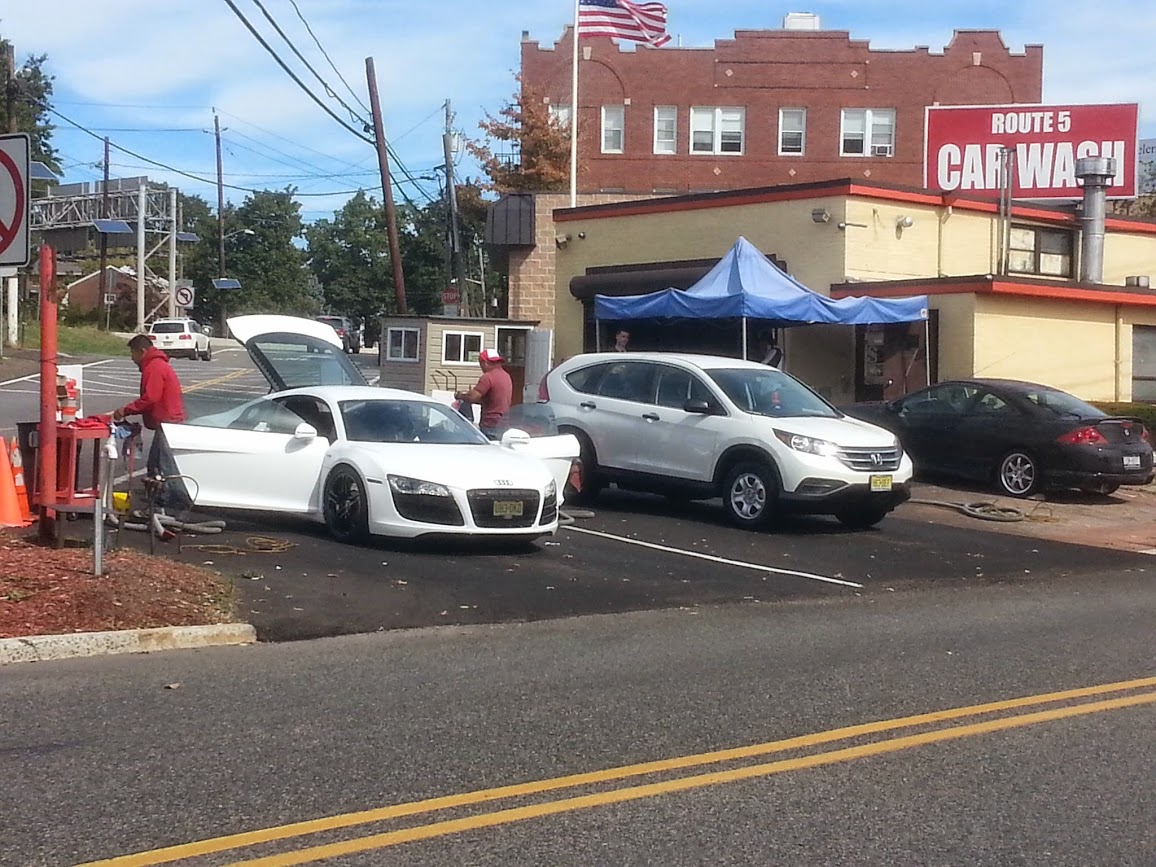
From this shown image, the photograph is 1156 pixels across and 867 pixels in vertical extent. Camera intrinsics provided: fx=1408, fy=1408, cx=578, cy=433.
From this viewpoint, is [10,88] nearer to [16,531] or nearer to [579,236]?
[579,236]

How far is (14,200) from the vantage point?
347 inches

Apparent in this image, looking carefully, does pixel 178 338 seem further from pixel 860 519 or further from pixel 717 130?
pixel 860 519

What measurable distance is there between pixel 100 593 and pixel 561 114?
39.6m

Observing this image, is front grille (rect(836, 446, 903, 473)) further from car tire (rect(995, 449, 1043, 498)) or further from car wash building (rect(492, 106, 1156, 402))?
car wash building (rect(492, 106, 1156, 402))

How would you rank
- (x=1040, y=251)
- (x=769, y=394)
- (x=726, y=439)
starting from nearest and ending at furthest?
(x=726, y=439) < (x=769, y=394) < (x=1040, y=251)

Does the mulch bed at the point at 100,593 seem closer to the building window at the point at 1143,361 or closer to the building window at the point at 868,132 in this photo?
the building window at the point at 1143,361

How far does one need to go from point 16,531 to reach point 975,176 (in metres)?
Result: 22.7

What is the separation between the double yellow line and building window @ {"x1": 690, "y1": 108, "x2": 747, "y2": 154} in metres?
40.7

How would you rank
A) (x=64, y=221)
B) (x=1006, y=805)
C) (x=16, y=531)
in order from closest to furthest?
(x=1006, y=805), (x=16, y=531), (x=64, y=221)

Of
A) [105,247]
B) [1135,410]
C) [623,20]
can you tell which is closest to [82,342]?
[105,247]

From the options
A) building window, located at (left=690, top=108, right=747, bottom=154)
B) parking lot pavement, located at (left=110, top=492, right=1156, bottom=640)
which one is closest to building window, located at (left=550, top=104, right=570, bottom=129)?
building window, located at (left=690, top=108, right=747, bottom=154)

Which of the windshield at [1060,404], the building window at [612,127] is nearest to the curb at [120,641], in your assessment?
the windshield at [1060,404]

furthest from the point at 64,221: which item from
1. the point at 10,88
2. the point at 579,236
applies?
the point at 579,236

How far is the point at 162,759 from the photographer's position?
6.01 meters
